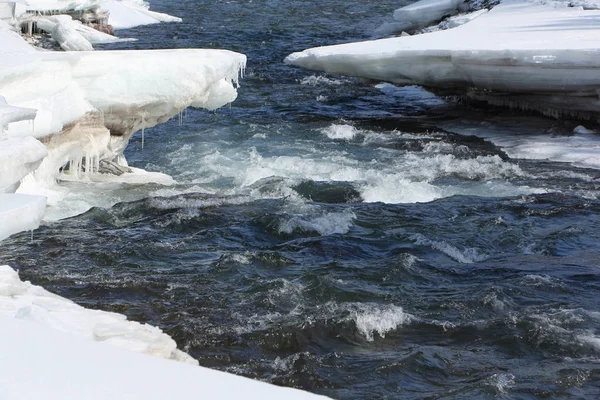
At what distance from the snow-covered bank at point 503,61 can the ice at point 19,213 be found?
389 inches

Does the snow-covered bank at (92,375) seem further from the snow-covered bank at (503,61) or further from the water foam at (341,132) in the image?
the water foam at (341,132)

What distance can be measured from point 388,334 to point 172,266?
2.61m

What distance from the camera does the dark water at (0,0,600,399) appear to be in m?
7.39

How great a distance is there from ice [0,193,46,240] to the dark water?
Result: 183 cm

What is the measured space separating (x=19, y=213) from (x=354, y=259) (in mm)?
4370

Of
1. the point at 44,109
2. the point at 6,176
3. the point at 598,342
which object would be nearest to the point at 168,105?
the point at 44,109

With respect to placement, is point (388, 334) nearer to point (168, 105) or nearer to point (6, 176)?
point (6, 176)

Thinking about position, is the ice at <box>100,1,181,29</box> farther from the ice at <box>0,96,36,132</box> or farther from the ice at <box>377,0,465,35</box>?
the ice at <box>0,96,36,132</box>

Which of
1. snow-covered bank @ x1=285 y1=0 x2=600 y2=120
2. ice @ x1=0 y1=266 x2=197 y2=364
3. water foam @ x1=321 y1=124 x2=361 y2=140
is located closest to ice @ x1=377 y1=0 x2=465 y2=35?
snow-covered bank @ x1=285 y1=0 x2=600 y2=120

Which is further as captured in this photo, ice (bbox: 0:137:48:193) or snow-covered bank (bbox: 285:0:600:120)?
snow-covered bank (bbox: 285:0:600:120)

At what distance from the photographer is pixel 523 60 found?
1443cm

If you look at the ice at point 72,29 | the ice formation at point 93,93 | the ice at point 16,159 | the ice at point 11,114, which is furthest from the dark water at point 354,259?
the ice at point 72,29

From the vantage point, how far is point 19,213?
20.3ft

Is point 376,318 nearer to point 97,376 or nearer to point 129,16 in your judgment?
point 97,376
